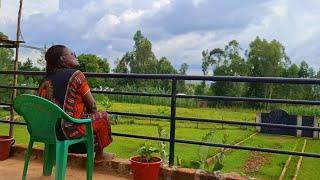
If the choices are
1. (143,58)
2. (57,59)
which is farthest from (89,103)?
(143,58)

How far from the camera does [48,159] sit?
3084 millimetres

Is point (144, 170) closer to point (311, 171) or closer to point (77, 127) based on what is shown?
point (77, 127)

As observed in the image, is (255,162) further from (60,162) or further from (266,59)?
(266,59)

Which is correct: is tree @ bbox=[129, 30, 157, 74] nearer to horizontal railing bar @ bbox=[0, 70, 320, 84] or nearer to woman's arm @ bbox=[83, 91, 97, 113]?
horizontal railing bar @ bbox=[0, 70, 320, 84]

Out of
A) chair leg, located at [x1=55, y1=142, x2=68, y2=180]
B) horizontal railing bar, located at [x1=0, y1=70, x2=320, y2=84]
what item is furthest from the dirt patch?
chair leg, located at [x1=55, y1=142, x2=68, y2=180]

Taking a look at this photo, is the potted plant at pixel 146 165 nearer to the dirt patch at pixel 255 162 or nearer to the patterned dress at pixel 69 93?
the patterned dress at pixel 69 93

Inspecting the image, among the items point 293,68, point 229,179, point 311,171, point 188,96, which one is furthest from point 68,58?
point 293,68

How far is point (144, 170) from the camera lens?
114 inches

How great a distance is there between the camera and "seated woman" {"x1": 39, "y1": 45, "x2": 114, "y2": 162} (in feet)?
8.56

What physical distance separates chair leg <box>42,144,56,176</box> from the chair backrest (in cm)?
43

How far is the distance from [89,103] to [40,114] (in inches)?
14.6

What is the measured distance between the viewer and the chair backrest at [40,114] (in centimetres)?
239

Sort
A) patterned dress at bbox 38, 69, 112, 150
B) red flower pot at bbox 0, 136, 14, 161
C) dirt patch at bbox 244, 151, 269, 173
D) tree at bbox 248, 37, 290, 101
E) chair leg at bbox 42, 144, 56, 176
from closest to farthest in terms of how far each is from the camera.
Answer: patterned dress at bbox 38, 69, 112, 150
chair leg at bbox 42, 144, 56, 176
red flower pot at bbox 0, 136, 14, 161
dirt patch at bbox 244, 151, 269, 173
tree at bbox 248, 37, 290, 101

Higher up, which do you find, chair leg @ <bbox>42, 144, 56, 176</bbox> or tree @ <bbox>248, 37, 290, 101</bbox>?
tree @ <bbox>248, 37, 290, 101</bbox>
